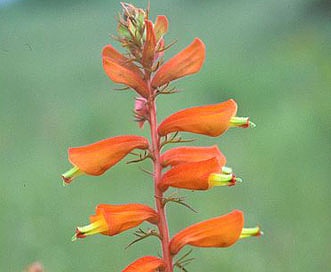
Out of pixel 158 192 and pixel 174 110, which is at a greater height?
pixel 158 192

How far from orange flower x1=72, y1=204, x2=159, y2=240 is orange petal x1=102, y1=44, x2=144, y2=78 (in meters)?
0.23

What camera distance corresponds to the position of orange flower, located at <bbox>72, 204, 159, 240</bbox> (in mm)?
1694

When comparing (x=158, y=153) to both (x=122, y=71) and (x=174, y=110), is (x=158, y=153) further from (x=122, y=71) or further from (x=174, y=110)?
(x=174, y=110)

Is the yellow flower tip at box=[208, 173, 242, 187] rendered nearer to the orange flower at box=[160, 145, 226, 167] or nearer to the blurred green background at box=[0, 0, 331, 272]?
the orange flower at box=[160, 145, 226, 167]

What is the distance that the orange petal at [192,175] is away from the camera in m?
1.68

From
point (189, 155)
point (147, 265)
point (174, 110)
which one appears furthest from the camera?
point (174, 110)

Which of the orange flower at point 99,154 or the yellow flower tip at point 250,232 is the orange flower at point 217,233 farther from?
the orange flower at point 99,154

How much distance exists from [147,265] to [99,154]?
20 centimetres

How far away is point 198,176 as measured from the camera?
169 centimetres

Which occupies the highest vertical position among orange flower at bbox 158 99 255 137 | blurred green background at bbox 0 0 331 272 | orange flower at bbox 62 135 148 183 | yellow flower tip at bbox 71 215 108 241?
orange flower at bbox 158 99 255 137

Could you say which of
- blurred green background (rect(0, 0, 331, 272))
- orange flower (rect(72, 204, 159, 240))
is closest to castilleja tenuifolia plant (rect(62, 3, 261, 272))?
orange flower (rect(72, 204, 159, 240))

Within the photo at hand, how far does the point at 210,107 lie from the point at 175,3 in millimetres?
6868

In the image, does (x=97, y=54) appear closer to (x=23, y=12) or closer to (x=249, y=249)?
(x=23, y=12)

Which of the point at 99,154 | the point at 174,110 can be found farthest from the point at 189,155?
the point at 174,110
